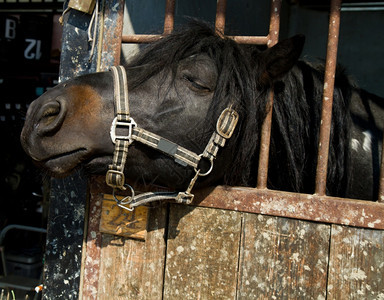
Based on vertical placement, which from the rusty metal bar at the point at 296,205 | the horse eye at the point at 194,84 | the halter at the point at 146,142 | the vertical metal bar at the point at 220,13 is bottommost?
the rusty metal bar at the point at 296,205

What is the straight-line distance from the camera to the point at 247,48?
1.55 meters

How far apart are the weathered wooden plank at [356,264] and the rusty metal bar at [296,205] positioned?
0.04 metres

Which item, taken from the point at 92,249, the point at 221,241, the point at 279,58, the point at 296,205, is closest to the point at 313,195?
the point at 296,205

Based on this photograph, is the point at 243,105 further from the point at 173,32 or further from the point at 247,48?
the point at 173,32

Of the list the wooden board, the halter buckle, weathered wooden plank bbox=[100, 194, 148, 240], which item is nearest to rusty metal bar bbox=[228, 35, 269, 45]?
the halter buckle

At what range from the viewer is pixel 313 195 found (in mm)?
1368

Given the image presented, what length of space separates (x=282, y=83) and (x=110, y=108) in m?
0.76

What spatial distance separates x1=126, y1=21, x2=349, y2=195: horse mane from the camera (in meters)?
1.40

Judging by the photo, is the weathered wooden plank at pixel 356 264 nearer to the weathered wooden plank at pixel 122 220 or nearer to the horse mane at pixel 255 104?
the horse mane at pixel 255 104

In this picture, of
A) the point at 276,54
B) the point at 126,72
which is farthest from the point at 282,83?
the point at 126,72

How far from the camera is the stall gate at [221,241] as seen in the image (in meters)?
1.31

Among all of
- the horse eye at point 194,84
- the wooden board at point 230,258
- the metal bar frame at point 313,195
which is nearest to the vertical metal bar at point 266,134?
the metal bar frame at point 313,195

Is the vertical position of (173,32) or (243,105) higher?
(173,32)

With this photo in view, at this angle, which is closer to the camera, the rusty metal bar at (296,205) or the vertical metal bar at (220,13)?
the rusty metal bar at (296,205)
